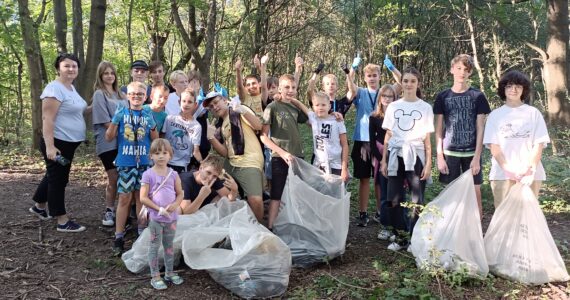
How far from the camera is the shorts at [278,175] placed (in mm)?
4133

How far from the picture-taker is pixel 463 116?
12.4 ft

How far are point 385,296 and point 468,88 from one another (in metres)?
1.95

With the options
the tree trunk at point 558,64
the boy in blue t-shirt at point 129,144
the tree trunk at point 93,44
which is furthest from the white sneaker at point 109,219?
the tree trunk at point 558,64

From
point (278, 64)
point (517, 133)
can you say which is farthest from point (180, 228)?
point (278, 64)

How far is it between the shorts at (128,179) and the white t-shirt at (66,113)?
65 centimetres

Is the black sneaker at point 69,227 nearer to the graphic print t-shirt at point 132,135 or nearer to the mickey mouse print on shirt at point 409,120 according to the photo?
the graphic print t-shirt at point 132,135

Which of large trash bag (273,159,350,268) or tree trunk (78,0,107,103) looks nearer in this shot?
large trash bag (273,159,350,268)

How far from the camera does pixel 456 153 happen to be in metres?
3.85

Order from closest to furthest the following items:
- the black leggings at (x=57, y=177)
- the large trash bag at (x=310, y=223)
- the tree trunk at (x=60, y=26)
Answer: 1. the large trash bag at (x=310, y=223)
2. the black leggings at (x=57, y=177)
3. the tree trunk at (x=60, y=26)

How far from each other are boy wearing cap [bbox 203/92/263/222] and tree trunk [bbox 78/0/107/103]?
16.7 feet

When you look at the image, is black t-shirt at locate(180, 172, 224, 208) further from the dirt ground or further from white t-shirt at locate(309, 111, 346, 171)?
white t-shirt at locate(309, 111, 346, 171)

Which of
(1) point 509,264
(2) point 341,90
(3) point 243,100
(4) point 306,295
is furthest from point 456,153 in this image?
(2) point 341,90

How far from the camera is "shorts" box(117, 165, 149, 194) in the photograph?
376 centimetres

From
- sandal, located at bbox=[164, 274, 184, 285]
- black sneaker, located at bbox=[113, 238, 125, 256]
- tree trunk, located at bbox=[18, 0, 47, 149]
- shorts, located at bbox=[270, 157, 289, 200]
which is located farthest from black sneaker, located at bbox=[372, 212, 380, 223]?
tree trunk, located at bbox=[18, 0, 47, 149]
